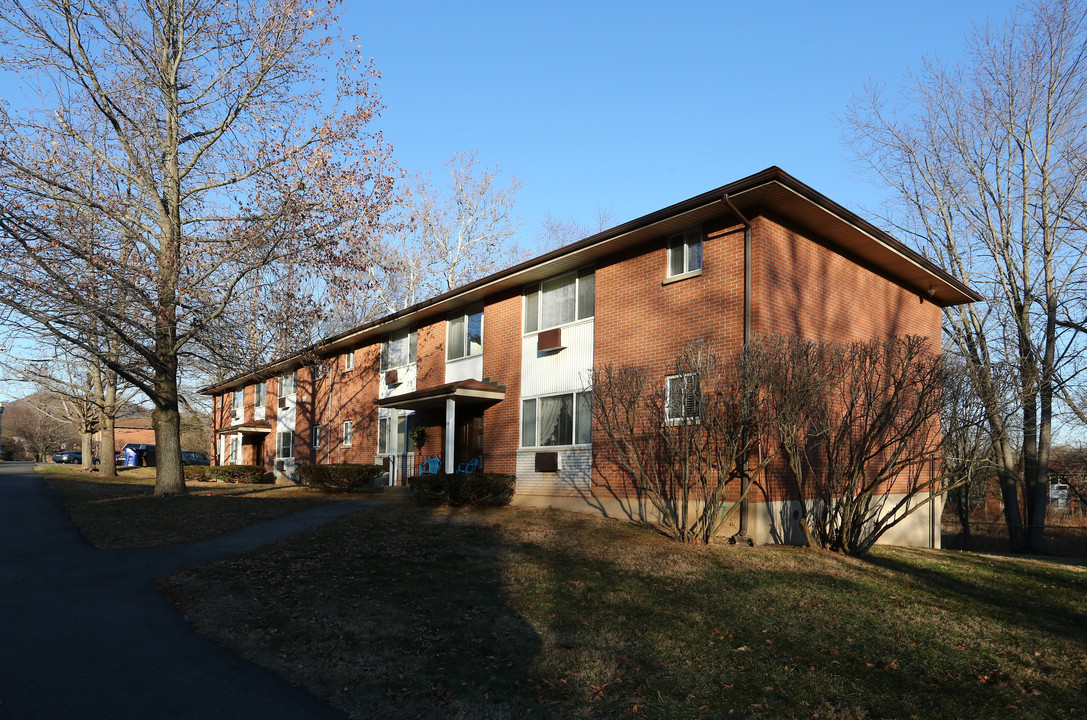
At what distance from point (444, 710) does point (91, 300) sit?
1375 cm

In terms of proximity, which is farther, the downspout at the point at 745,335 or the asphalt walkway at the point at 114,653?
the downspout at the point at 745,335

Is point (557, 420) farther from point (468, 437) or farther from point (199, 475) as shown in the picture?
point (199, 475)

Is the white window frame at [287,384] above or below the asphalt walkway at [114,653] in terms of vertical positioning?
above

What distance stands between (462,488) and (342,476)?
6505 mm

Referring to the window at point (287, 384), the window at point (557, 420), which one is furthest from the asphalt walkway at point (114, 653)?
the window at point (287, 384)

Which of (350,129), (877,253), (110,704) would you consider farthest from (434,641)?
(350,129)

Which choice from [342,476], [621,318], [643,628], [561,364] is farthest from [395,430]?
[643,628]

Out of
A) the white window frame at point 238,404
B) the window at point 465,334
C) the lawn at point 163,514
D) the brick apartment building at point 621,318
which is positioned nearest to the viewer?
the lawn at point 163,514

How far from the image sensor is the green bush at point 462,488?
1575 centimetres

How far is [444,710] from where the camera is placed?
4.99 meters

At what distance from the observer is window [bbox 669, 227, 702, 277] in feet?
44.3

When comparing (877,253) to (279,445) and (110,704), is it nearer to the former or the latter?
(110,704)

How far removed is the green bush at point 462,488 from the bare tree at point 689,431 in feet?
11.4

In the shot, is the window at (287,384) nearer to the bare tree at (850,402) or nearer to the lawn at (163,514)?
the lawn at (163,514)
